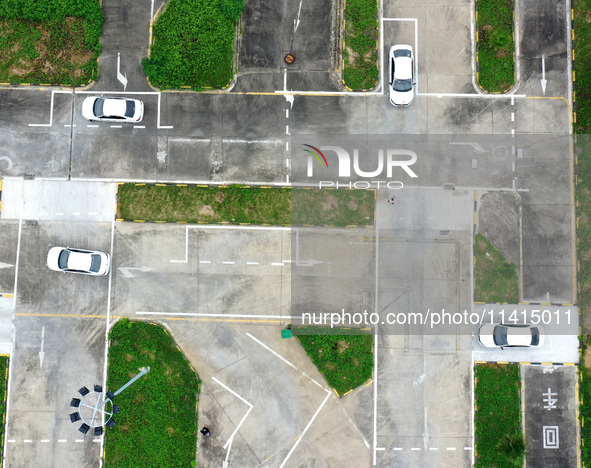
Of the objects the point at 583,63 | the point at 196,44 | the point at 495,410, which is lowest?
the point at 495,410

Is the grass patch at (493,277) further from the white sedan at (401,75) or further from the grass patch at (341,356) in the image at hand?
the white sedan at (401,75)

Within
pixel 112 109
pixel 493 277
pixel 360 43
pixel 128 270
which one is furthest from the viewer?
pixel 360 43

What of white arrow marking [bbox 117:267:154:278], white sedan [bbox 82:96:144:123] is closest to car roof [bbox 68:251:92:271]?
white arrow marking [bbox 117:267:154:278]

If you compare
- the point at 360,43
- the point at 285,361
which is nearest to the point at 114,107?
the point at 360,43

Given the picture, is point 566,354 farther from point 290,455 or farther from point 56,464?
point 56,464

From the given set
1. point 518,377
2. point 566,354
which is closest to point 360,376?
point 518,377

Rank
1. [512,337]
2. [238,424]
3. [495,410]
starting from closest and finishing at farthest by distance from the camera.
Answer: [512,337] < [495,410] < [238,424]

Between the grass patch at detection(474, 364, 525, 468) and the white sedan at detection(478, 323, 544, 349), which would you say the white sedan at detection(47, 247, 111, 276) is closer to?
the white sedan at detection(478, 323, 544, 349)

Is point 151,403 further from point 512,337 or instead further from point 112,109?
point 512,337
